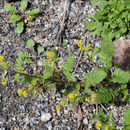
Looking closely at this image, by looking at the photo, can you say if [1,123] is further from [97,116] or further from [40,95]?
[97,116]

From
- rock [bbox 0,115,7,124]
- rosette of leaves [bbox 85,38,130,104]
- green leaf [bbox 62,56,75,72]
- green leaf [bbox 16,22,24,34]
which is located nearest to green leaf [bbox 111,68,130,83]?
rosette of leaves [bbox 85,38,130,104]

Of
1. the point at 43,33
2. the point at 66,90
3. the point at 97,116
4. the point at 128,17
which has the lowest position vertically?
the point at 97,116

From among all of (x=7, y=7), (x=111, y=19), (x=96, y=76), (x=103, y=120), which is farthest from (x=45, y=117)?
(x=7, y=7)

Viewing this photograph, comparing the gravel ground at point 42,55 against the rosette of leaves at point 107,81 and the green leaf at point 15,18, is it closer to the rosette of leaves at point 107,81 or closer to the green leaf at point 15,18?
the green leaf at point 15,18

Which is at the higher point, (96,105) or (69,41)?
(69,41)

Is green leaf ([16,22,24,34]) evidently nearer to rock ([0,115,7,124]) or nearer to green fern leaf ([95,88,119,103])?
rock ([0,115,7,124])

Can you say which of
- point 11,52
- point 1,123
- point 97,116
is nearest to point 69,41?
point 11,52
